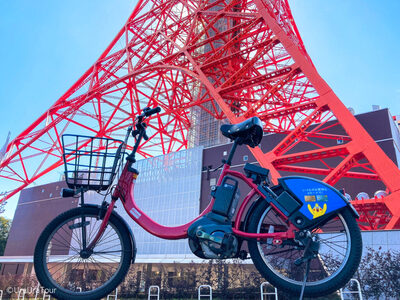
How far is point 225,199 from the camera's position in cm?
251

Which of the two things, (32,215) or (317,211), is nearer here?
(317,211)

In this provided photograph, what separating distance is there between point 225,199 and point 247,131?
1.88 feet

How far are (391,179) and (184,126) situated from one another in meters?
16.9

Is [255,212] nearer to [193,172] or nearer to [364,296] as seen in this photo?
[364,296]

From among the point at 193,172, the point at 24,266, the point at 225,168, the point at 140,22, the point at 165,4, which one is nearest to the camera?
the point at 225,168

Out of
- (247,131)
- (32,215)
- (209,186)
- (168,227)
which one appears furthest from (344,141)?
(32,215)

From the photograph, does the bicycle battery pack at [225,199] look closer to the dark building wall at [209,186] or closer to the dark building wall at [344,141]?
the dark building wall at [209,186]

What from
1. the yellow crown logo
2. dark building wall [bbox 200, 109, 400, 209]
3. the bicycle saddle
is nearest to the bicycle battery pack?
the bicycle saddle

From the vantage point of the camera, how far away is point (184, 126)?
2208cm

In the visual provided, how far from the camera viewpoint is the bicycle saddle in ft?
8.05

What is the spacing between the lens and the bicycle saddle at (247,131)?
245 centimetres

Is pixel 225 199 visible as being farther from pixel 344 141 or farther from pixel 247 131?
pixel 344 141

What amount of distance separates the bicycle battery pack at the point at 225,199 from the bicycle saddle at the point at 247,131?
36 centimetres

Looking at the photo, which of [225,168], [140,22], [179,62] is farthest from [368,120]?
[225,168]
